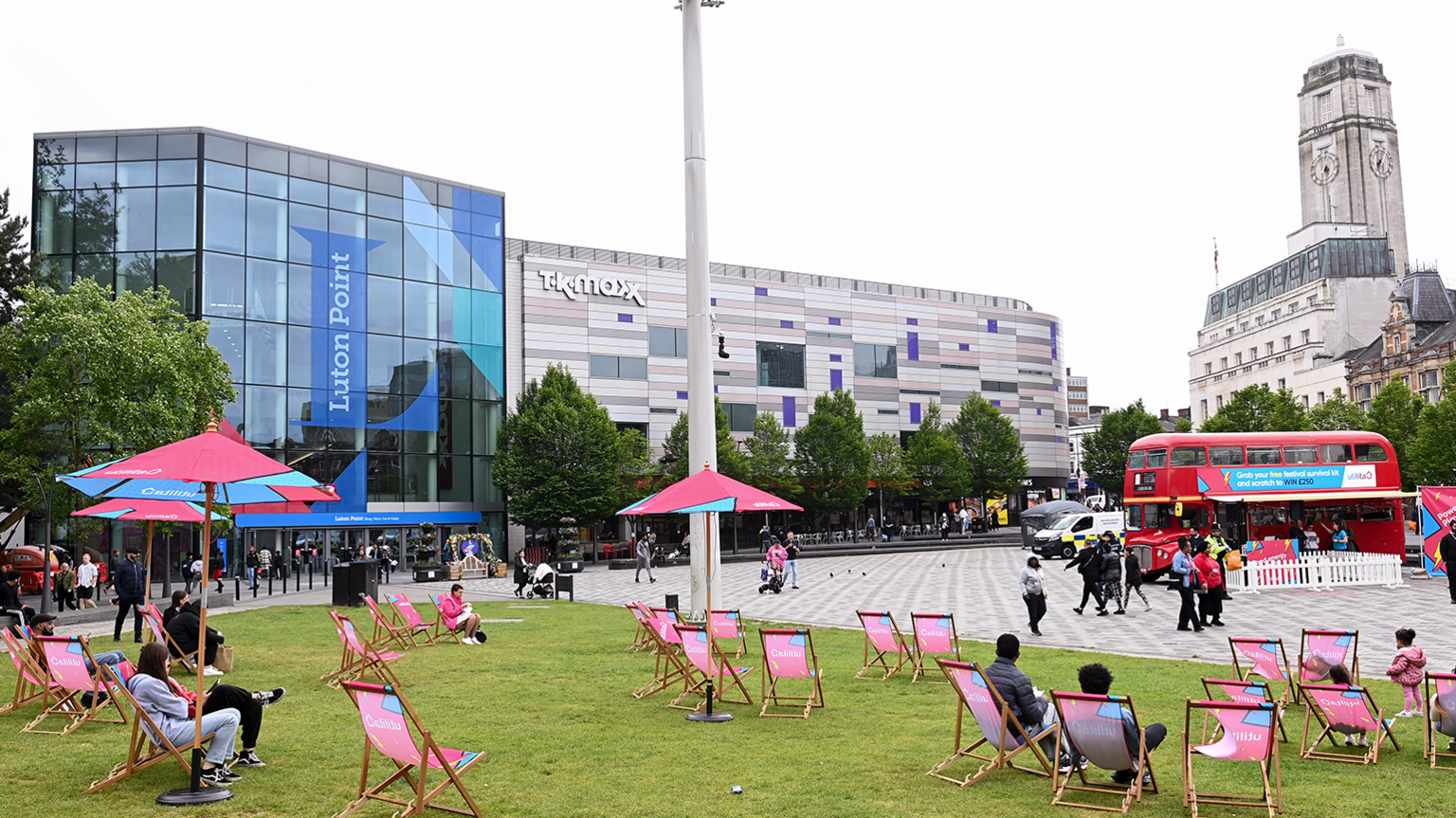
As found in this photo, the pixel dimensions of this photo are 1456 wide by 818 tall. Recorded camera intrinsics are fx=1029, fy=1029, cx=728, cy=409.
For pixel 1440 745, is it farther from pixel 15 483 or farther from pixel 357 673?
pixel 15 483

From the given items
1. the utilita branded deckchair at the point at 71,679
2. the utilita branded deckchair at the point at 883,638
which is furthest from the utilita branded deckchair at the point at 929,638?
the utilita branded deckchair at the point at 71,679

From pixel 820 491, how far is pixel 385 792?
5413cm

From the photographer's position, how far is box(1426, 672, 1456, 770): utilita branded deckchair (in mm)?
7727

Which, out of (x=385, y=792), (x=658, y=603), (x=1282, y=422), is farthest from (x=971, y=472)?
(x=385, y=792)

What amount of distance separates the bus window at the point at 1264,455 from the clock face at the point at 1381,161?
96.1m

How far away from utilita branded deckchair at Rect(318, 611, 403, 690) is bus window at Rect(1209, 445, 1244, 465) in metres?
25.1

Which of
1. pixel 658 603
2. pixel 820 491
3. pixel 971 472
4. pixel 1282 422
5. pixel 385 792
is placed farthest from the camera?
pixel 971 472

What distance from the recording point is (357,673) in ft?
41.2

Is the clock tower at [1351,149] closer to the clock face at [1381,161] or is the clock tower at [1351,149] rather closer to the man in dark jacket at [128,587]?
the clock face at [1381,161]

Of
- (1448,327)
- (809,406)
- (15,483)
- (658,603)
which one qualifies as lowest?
(658,603)

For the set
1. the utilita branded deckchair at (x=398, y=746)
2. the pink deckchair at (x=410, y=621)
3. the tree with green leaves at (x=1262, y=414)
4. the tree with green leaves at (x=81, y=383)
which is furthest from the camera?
the tree with green leaves at (x=1262, y=414)

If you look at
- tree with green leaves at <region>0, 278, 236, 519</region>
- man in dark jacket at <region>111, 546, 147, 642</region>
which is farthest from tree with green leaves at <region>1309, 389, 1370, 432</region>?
man in dark jacket at <region>111, 546, 147, 642</region>

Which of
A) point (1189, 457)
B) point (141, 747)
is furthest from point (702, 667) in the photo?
point (1189, 457)

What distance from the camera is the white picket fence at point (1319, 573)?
1014 inches
